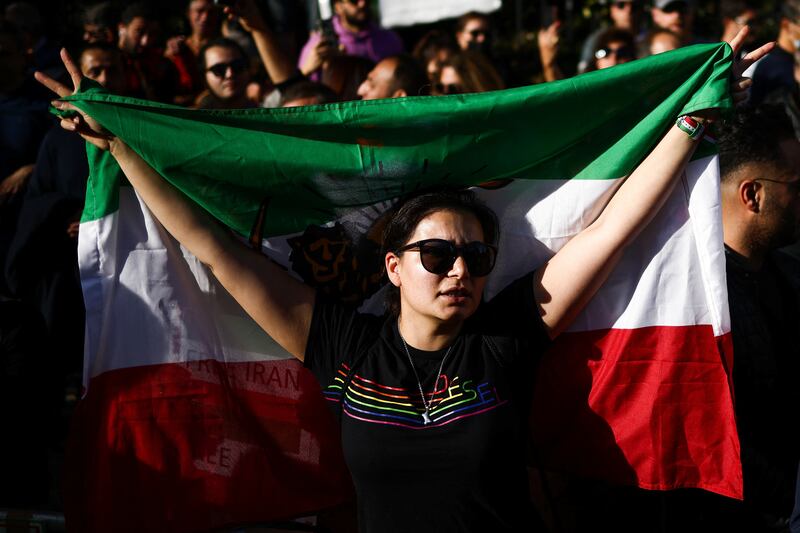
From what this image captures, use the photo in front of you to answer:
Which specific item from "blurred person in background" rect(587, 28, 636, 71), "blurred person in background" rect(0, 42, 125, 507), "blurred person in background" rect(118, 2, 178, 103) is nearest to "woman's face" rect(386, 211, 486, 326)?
"blurred person in background" rect(0, 42, 125, 507)

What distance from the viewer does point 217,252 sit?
120 inches

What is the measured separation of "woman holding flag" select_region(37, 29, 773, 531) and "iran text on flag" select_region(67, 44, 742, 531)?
112mm

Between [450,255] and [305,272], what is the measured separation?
64 cm

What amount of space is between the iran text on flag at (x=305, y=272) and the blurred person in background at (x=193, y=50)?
3.84 metres

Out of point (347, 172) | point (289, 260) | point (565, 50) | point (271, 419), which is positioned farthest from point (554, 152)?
point (565, 50)

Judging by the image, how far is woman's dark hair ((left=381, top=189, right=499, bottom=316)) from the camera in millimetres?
2955

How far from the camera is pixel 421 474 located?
2.71m

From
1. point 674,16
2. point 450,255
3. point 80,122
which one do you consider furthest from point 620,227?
point 674,16

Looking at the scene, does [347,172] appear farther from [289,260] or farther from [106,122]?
[106,122]

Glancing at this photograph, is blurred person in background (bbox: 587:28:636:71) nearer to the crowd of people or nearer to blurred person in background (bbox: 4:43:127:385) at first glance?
the crowd of people

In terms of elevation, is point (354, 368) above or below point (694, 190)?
below

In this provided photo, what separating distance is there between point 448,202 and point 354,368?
58 cm

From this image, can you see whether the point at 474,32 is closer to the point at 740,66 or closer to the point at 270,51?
the point at 270,51

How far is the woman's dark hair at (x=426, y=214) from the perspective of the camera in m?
2.96
